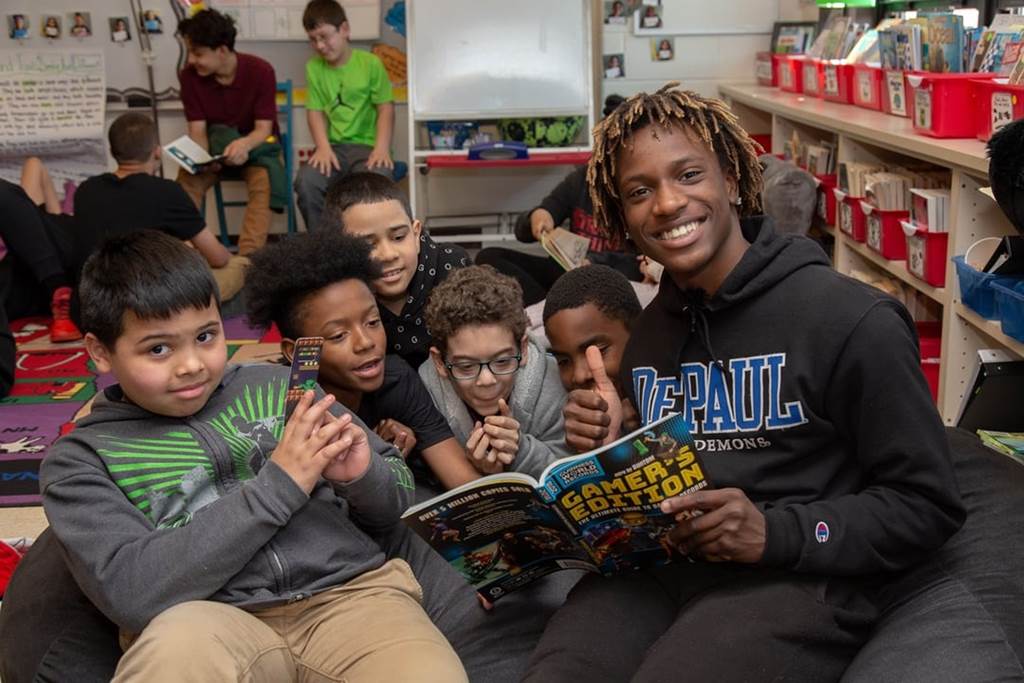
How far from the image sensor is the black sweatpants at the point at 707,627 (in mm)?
1204

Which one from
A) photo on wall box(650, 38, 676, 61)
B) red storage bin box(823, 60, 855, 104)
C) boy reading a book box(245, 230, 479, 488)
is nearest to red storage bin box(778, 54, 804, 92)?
red storage bin box(823, 60, 855, 104)

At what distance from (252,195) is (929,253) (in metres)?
3.30

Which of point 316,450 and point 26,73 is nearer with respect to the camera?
point 316,450

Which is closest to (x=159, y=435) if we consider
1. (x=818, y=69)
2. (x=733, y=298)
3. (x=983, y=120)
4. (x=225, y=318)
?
(x=733, y=298)

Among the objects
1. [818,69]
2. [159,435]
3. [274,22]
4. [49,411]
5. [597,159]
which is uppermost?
[274,22]

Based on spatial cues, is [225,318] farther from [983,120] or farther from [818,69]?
[983,120]

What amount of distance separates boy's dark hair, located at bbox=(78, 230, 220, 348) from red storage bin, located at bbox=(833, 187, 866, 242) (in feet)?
7.27

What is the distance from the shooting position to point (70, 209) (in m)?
5.24

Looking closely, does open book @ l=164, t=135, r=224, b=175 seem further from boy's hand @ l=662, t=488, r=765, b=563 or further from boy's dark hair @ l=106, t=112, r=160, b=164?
boy's hand @ l=662, t=488, r=765, b=563

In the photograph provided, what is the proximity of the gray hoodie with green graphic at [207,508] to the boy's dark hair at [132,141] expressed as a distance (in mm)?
2725

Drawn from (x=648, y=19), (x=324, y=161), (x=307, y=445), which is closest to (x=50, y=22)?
(x=324, y=161)

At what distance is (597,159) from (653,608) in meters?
0.60

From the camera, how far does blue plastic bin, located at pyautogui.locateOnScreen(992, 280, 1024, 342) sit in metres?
2.09

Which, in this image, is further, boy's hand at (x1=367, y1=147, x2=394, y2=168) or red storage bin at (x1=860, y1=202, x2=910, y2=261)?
boy's hand at (x1=367, y1=147, x2=394, y2=168)
